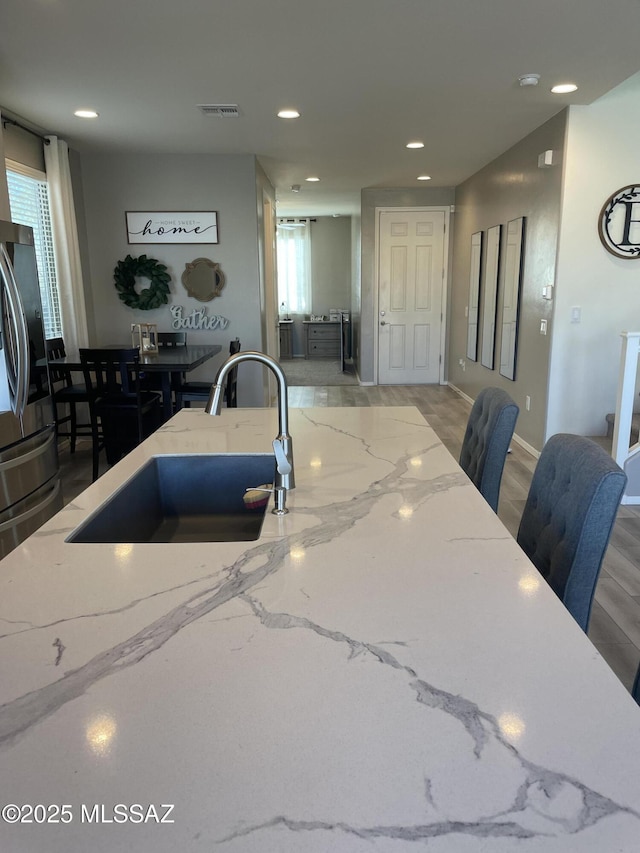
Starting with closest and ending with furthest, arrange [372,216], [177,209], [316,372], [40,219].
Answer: [40,219]
[177,209]
[372,216]
[316,372]

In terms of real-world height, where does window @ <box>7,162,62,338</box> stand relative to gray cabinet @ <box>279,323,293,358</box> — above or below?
above

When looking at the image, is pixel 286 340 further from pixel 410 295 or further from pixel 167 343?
pixel 167 343

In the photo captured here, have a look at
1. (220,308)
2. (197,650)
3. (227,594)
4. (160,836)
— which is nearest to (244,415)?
(227,594)

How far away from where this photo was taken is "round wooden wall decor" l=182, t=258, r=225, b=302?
585 cm

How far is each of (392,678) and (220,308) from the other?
546 centimetres

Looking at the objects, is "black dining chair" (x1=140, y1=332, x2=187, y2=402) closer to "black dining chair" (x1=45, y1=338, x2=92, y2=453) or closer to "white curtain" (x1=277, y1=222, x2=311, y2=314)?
"black dining chair" (x1=45, y1=338, x2=92, y2=453)

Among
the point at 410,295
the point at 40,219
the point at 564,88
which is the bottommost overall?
the point at 410,295

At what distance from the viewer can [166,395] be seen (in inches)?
177

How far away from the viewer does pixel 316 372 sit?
31.8ft

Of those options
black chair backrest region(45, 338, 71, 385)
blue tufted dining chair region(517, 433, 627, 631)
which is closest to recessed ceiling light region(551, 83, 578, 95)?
blue tufted dining chair region(517, 433, 627, 631)

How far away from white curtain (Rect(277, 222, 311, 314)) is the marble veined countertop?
10.5 m

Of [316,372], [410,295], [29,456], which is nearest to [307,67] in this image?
[29,456]

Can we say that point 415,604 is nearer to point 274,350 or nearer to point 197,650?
point 197,650

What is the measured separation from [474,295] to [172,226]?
10.9 ft
